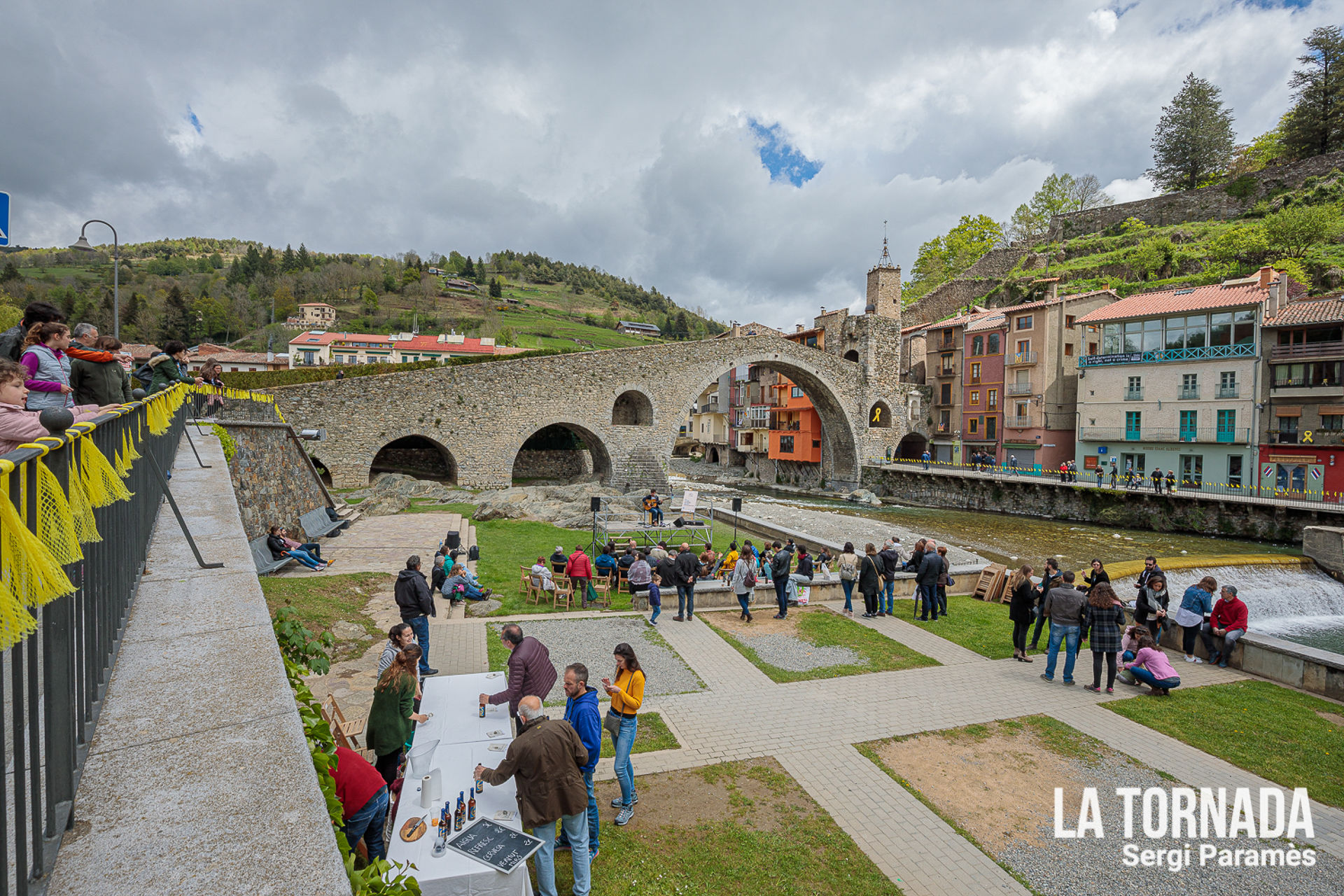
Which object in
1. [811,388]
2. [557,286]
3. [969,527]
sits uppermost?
[557,286]

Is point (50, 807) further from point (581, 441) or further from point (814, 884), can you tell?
point (581, 441)

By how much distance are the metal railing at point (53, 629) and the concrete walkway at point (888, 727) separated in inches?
173

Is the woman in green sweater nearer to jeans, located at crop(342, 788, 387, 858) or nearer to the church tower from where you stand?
jeans, located at crop(342, 788, 387, 858)

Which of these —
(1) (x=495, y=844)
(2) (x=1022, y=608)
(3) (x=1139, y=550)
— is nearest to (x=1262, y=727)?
(2) (x=1022, y=608)

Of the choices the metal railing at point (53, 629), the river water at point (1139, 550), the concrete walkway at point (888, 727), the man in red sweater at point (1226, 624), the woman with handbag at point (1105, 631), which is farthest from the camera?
the river water at point (1139, 550)

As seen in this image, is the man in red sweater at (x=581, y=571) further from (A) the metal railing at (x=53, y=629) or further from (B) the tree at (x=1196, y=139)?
(B) the tree at (x=1196, y=139)

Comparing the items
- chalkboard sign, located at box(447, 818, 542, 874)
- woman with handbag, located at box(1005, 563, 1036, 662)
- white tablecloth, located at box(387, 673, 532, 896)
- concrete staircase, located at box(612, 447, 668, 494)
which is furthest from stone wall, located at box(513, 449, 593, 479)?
chalkboard sign, located at box(447, 818, 542, 874)

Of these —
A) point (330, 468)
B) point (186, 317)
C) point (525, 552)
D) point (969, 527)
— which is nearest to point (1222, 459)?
point (969, 527)

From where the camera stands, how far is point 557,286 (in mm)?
121938

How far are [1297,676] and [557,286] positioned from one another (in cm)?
12213

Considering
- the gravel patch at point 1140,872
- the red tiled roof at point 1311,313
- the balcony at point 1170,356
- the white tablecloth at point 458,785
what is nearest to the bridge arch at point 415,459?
the white tablecloth at point 458,785

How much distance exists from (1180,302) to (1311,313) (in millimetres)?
4932

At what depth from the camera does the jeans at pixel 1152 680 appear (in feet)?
27.1

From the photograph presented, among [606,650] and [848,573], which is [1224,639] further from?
[606,650]
